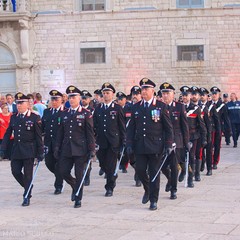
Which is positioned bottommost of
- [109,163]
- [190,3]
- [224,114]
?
[109,163]

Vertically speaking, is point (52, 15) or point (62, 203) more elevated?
point (52, 15)

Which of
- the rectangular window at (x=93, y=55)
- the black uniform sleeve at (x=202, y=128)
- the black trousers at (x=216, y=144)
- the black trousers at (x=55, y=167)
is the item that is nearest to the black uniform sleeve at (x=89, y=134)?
the black trousers at (x=55, y=167)

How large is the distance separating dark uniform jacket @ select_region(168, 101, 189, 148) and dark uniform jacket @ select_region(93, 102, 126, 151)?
1.00m

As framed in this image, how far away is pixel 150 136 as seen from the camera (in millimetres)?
11133

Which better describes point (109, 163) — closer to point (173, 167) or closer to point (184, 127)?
point (173, 167)

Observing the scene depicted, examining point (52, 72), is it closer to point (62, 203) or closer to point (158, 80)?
point (158, 80)

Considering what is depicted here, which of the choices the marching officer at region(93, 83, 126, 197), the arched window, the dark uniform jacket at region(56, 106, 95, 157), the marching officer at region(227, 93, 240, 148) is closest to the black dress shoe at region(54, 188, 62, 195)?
the marching officer at region(93, 83, 126, 197)

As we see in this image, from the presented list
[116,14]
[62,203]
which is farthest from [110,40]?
[62,203]

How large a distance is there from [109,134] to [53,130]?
1.10 m

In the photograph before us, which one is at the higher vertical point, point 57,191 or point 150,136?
point 150,136

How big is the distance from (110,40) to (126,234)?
20.5 meters

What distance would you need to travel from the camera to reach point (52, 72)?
95.8ft

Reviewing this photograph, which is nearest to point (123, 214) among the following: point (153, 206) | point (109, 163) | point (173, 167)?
point (153, 206)

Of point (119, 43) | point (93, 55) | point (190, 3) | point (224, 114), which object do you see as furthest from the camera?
point (93, 55)
